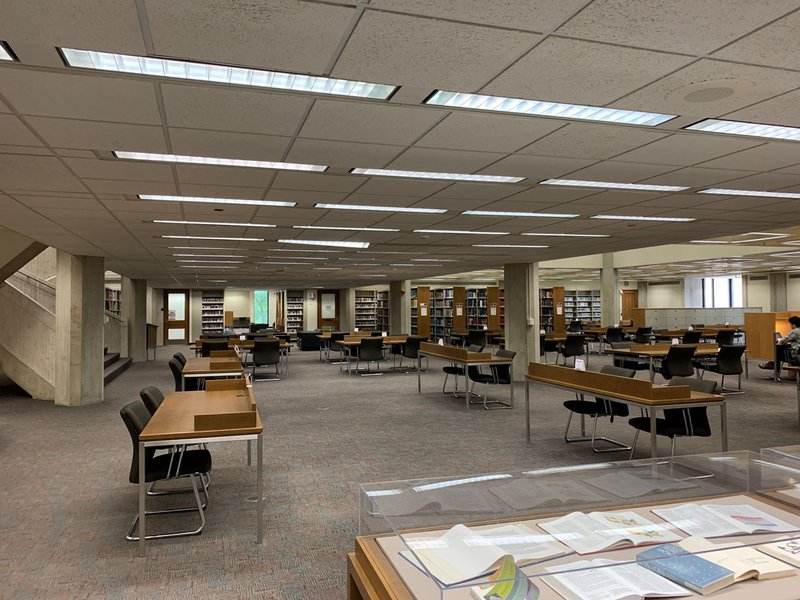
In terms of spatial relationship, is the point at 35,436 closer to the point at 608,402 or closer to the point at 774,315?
the point at 608,402

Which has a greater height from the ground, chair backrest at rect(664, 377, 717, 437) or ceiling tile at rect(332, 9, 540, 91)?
ceiling tile at rect(332, 9, 540, 91)

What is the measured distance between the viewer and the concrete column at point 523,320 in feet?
39.0

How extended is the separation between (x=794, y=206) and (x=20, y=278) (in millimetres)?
13133

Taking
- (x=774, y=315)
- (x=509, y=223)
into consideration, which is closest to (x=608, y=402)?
(x=509, y=223)

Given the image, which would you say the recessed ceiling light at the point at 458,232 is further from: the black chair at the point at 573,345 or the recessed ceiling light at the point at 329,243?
the black chair at the point at 573,345

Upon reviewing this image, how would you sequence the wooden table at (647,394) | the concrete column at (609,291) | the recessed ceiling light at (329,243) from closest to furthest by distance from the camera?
the wooden table at (647,394) → the recessed ceiling light at (329,243) → the concrete column at (609,291)

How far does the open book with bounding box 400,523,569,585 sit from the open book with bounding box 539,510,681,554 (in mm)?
81

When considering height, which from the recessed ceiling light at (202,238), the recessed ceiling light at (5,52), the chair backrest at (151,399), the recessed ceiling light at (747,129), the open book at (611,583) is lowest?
the open book at (611,583)

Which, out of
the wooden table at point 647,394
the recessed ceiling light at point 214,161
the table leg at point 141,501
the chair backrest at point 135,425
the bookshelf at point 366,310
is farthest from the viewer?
the bookshelf at point 366,310

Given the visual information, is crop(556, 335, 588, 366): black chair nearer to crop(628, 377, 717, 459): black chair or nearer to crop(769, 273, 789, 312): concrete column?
crop(628, 377, 717, 459): black chair

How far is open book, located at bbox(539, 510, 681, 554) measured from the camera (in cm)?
190

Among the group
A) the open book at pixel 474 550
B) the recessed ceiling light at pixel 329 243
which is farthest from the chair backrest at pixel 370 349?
the open book at pixel 474 550

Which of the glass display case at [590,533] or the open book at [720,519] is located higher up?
the glass display case at [590,533]

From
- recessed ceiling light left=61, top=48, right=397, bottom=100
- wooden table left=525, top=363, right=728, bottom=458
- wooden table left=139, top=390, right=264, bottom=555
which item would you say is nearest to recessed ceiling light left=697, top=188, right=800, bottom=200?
wooden table left=525, top=363, right=728, bottom=458
